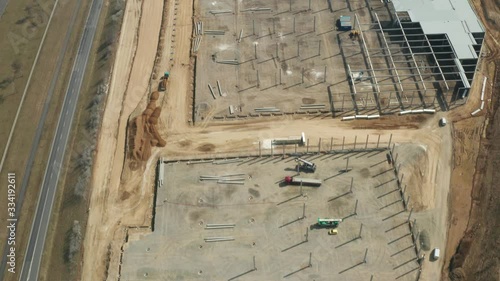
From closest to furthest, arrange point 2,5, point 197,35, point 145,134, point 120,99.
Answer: point 145,134
point 120,99
point 197,35
point 2,5

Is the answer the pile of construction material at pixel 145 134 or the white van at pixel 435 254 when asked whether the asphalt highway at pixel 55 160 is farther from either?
the white van at pixel 435 254

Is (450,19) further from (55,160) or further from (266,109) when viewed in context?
(55,160)

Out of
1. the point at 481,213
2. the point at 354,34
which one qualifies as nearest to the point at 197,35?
the point at 354,34

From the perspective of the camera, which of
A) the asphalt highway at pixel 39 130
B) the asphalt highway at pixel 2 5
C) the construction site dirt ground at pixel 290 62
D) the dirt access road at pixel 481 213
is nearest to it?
the dirt access road at pixel 481 213

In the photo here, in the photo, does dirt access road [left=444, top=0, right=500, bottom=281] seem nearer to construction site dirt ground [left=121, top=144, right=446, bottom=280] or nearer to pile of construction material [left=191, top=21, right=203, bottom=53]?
construction site dirt ground [left=121, top=144, right=446, bottom=280]

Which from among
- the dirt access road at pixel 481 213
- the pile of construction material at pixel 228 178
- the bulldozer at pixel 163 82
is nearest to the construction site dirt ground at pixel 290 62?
the bulldozer at pixel 163 82

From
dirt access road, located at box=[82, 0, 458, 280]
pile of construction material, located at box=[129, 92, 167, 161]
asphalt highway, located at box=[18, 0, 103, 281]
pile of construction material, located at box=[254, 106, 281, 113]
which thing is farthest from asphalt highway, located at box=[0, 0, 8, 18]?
pile of construction material, located at box=[254, 106, 281, 113]
